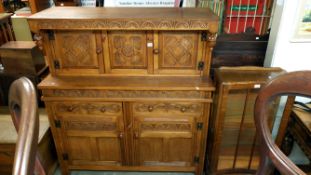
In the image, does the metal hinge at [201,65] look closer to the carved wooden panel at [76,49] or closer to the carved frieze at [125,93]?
the carved frieze at [125,93]

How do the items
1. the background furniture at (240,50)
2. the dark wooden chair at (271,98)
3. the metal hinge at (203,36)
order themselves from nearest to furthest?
the dark wooden chair at (271,98), the metal hinge at (203,36), the background furniture at (240,50)

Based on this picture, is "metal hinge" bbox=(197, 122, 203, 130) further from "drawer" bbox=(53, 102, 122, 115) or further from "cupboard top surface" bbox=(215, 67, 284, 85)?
"drawer" bbox=(53, 102, 122, 115)

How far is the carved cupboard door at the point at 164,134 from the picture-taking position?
1.57m

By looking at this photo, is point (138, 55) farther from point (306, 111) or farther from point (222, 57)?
point (306, 111)

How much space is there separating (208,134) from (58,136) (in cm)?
113

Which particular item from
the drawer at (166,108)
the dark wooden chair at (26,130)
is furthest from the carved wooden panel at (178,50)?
the dark wooden chair at (26,130)

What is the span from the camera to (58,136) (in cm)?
169

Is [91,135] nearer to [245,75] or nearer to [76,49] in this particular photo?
[76,49]

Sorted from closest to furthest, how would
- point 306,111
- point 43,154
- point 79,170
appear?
point 306,111 → point 43,154 → point 79,170

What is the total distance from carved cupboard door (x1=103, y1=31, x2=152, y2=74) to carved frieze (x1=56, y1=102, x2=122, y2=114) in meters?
0.25

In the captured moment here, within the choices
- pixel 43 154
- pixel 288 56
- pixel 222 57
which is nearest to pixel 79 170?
pixel 43 154

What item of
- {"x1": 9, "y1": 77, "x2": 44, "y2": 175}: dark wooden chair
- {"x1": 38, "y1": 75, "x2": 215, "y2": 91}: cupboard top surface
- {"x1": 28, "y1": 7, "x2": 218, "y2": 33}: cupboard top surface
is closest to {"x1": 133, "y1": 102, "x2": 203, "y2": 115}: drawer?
{"x1": 38, "y1": 75, "x2": 215, "y2": 91}: cupboard top surface

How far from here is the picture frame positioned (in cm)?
146

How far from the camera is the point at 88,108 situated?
1.59m
